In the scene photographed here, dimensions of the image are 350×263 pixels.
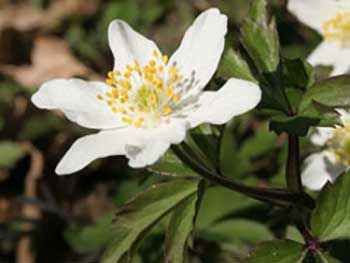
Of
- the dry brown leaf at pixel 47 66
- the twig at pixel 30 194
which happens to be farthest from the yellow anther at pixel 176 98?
the dry brown leaf at pixel 47 66

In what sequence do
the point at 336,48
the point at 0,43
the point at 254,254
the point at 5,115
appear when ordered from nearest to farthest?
1. the point at 254,254
2. the point at 336,48
3. the point at 5,115
4. the point at 0,43

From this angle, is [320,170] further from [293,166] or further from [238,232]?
[238,232]

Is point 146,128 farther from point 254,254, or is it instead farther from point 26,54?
point 26,54

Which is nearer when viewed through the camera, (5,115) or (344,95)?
(344,95)

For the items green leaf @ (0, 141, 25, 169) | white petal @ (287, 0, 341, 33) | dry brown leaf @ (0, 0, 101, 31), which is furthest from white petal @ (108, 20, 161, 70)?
dry brown leaf @ (0, 0, 101, 31)

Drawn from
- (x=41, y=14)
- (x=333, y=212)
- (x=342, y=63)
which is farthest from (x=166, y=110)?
(x=41, y=14)

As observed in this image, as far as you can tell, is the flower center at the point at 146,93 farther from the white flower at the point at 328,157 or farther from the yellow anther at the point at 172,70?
the white flower at the point at 328,157

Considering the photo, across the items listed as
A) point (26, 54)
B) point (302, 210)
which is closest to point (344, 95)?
point (302, 210)
